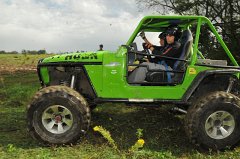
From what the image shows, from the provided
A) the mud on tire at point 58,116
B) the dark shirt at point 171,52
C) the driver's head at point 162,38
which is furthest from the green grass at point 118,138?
the driver's head at point 162,38

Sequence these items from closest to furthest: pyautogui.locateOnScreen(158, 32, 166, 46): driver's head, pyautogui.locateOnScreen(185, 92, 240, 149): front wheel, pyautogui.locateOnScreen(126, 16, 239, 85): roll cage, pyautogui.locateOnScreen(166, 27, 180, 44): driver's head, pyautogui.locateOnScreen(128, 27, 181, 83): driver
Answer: pyautogui.locateOnScreen(185, 92, 240, 149): front wheel, pyautogui.locateOnScreen(126, 16, 239, 85): roll cage, pyautogui.locateOnScreen(128, 27, 181, 83): driver, pyautogui.locateOnScreen(166, 27, 180, 44): driver's head, pyautogui.locateOnScreen(158, 32, 166, 46): driver's head

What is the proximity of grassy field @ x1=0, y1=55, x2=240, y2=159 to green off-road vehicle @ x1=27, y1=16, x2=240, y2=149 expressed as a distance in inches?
9.7

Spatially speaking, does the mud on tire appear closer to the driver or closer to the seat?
the driver

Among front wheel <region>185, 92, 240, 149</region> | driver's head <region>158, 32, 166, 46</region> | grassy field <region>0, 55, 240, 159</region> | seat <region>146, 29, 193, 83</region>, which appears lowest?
grassy field <region>0, 55, 240, 159</region>

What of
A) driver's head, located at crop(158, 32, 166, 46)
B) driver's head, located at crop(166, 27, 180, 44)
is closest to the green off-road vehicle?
driver's head, located at crop(166, 27, 180, 44)

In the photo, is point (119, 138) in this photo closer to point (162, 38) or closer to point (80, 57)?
point (80, 57)

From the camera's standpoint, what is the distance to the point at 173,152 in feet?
19.2

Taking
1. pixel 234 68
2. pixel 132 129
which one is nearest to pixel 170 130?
pixel 132 129

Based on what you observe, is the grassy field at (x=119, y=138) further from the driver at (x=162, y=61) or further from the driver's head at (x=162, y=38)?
the driver's head at (x=162, y=38)

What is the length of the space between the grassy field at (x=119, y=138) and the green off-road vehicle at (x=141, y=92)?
0.25 m

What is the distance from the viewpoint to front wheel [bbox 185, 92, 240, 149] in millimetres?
5805

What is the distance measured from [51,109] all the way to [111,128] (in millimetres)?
1513

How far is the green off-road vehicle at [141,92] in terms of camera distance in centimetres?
586

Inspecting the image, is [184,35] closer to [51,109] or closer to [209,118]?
[209,118]
